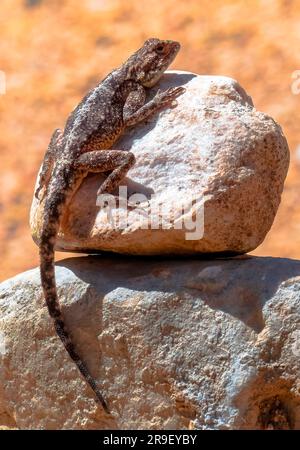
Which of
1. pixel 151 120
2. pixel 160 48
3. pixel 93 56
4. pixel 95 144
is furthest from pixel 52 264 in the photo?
pixel 93 56

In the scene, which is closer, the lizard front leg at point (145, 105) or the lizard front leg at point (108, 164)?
the lizard front leg at point (108, 164)

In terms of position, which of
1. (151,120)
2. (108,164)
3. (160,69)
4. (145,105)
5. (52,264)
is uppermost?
(160,69)

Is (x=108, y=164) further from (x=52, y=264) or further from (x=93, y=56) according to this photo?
(x=93, y=56)

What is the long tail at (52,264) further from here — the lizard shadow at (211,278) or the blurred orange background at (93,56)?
the blurred orange background at (93,56)

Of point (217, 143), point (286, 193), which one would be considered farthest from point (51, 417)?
point (286, 193)

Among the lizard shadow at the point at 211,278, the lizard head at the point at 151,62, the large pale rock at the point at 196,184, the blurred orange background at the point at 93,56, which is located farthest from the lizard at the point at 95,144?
the blurred orange background at the point at 93,56

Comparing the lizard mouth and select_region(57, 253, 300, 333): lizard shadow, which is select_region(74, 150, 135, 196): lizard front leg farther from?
the lizard mouth

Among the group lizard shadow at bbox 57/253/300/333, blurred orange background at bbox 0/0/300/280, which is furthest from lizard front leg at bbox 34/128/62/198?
blurred orange background at bbox 0/0/300/280
